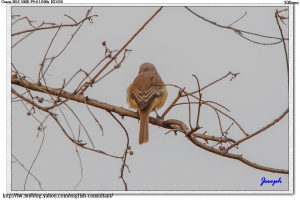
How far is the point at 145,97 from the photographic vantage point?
5.32 m

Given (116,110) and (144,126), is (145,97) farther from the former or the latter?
(116,110)

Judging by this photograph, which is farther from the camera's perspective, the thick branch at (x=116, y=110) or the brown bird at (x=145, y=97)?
the brown bird at (x=145, y=97)

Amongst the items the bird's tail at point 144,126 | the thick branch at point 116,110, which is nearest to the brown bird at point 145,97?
the bird's tail at point 144,126

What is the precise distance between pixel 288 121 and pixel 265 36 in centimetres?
115

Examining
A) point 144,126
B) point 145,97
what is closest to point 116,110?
point 144,126

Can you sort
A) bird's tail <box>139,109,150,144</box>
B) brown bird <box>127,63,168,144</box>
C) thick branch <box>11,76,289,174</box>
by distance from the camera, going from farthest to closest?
brown bird <box>127,63,168,144</box> → bird's tail <box>139,109,150,144</box> → thick branch <box>11,76,289,174</box>

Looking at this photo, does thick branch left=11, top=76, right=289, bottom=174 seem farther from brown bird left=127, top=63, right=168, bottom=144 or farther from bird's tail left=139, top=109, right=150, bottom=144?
brown bird left=127, top=63, right=168, bottom=144

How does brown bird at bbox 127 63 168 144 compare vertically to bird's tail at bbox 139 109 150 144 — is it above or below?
above

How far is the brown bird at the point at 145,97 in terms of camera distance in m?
5.00

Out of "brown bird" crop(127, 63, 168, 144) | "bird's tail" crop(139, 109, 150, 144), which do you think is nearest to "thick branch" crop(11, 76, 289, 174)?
"bird's tail" crop(139, 109, 150, 144)

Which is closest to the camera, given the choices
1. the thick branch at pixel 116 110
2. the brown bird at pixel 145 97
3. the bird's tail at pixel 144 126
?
the thick branch at pixel 116 110

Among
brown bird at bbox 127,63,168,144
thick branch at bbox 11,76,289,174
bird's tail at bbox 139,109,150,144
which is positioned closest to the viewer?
thick branch at bbox 11,76,289,174

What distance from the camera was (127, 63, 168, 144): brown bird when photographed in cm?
500

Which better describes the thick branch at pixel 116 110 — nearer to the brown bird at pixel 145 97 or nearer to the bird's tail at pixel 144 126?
the bird's tail at pixel 144 126
